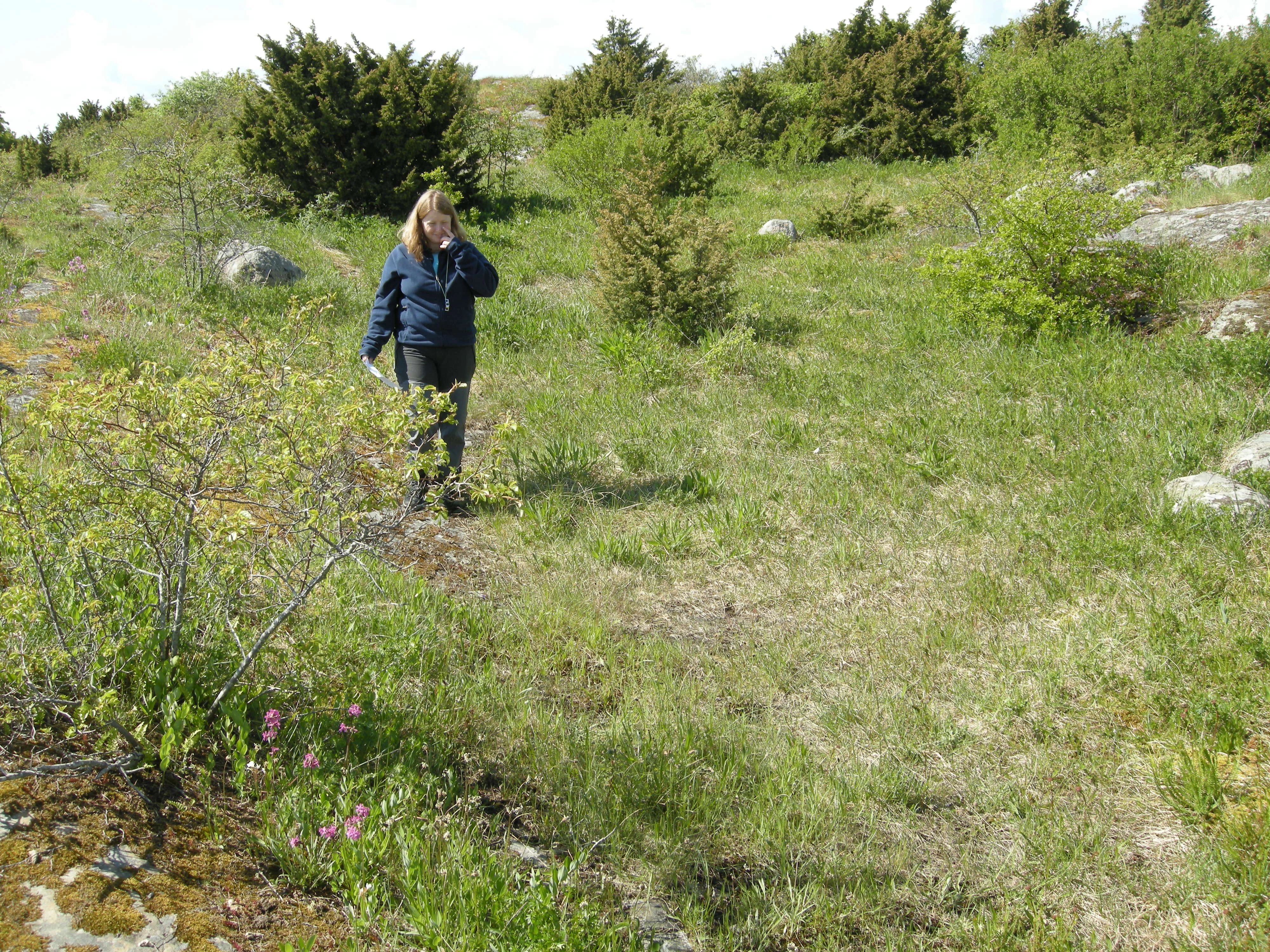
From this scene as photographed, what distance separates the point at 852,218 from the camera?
11.6 meters

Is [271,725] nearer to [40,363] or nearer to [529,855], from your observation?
[529,855]

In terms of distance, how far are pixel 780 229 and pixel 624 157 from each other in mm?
3269

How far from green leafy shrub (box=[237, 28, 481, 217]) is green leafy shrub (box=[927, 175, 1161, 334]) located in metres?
10.00

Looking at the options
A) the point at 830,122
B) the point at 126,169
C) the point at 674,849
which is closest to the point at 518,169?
the point at 830,122

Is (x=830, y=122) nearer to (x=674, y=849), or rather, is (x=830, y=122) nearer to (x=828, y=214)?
(x=828, y=214)

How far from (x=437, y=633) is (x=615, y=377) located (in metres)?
4.03

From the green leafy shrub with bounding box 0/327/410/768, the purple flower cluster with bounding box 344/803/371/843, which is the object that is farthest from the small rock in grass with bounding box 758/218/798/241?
the purple flower cluster with bounding box 344/803/371/843

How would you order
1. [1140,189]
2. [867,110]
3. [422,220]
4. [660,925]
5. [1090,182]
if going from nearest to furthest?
1. [660,925]
2. [422,220]
3. [1090,182]
4. [1140,189]
5. [867,110]

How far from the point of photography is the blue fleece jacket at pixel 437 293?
4785 mm

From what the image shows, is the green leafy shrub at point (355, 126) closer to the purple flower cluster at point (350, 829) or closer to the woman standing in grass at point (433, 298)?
the woman standing in grass at point (433, 298)

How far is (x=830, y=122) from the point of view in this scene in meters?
19.3

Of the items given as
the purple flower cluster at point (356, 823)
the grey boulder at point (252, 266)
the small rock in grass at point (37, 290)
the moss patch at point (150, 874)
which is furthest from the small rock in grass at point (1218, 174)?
the small rock in grass at point (37, 290)

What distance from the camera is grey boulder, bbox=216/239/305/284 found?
9.27 meters

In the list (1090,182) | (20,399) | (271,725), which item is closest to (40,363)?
(20,399)
